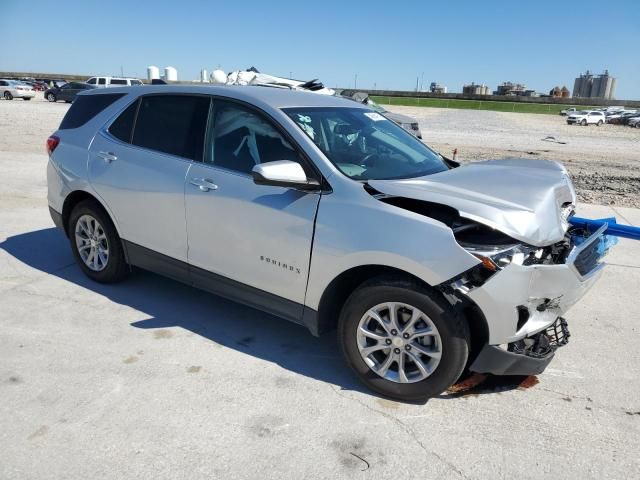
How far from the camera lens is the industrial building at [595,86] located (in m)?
138

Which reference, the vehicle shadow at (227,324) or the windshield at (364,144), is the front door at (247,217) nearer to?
the windshield at (364,144)

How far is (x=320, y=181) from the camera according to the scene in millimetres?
3213

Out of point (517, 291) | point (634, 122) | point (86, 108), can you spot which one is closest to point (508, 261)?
point (517, 291)

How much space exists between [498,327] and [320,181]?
1347 millimetres

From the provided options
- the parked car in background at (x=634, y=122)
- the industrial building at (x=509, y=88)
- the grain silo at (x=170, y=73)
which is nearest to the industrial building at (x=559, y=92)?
the industrial building at (x=509, y=88)

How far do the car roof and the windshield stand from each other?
0.10m

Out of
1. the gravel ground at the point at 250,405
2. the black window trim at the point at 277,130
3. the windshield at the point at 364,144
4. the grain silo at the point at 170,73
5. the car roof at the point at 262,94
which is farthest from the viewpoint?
the grain silo at the point at 170,73

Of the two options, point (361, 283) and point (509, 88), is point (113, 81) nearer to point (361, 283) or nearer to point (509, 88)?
point (361, 283)

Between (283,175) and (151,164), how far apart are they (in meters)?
1.47

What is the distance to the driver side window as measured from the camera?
3492 mm

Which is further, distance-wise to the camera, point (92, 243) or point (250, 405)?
point (92, 243)

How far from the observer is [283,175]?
3.09 meters

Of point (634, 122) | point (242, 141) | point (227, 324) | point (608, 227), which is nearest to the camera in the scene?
point (242, 141)

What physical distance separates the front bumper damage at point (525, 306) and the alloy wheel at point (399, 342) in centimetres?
27
